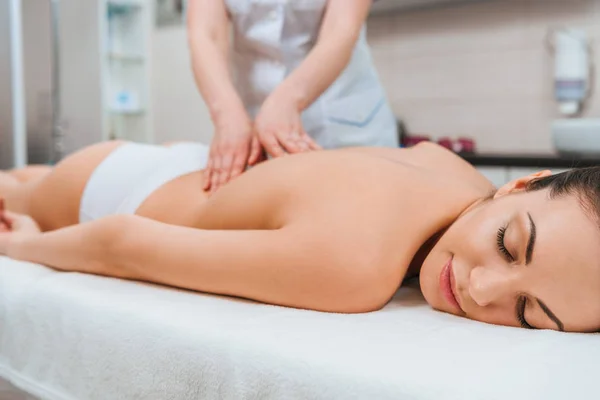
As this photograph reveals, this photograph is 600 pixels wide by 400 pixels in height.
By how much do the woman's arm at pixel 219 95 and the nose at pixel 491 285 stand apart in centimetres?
62

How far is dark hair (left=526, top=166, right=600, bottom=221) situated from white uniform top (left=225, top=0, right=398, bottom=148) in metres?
0.86

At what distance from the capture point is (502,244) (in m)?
0.99

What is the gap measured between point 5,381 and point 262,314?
569 millimetres

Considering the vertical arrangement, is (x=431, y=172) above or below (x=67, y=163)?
above

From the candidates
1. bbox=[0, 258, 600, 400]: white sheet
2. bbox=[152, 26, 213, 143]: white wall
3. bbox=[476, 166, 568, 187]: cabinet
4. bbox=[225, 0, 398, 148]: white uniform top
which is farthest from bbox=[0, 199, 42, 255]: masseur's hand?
bbox=[152, 26, 213, 143]: white wall

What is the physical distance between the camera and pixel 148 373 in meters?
0.98

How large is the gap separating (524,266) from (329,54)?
84 cm

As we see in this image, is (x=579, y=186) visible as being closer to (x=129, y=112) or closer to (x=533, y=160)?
(x=533, y=160)

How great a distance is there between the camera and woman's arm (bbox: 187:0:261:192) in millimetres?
1438

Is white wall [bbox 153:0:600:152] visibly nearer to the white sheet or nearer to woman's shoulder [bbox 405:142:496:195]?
woman's shoulder [bbox 405:142:496:195]

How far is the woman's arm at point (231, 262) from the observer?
1.04 metres

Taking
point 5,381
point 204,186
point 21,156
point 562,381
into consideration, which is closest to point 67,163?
point 204,186

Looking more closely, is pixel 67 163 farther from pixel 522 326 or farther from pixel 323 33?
pixel 522 326

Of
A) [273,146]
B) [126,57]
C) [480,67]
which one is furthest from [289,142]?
[126,57]
